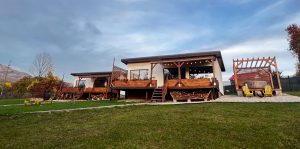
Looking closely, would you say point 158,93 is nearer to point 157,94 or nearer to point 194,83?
point 157,94

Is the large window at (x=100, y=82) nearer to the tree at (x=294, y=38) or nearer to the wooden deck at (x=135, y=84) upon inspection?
the wooden deck at (x=135, y=84)

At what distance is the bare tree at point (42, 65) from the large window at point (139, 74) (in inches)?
1179

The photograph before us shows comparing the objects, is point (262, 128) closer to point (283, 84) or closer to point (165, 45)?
point (165, 45)

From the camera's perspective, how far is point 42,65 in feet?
144

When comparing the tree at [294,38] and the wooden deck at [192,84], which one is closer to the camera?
the wooden deck at [192,84]

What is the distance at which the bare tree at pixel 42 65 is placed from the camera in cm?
4336

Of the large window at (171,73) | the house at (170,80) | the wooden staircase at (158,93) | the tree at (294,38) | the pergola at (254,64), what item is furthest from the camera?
the tree at (294,38)

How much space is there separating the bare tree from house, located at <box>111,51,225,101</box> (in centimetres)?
2846

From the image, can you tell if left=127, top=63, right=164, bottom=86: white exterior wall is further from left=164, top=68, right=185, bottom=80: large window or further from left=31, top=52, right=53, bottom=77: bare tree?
left=31, top=52, right=53, bottom=77: bare tree

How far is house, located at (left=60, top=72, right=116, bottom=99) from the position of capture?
85.9 feet

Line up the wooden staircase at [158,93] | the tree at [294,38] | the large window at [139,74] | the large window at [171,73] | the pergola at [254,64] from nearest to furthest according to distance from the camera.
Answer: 1. the wooden staircase at [158,93]
2. the pergola at [254,64]
3. the large window at [171,73]
4. the large window at [139,74]
5. the tree at [294,38]

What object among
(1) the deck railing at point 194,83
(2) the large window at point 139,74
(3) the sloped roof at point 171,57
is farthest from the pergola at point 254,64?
(2) the large window at point 139,74

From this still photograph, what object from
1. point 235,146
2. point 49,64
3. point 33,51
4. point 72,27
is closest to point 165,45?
point 72,27

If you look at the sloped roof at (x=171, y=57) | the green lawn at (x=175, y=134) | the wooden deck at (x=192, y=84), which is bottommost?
the green lawn at (x=175, y=134)
